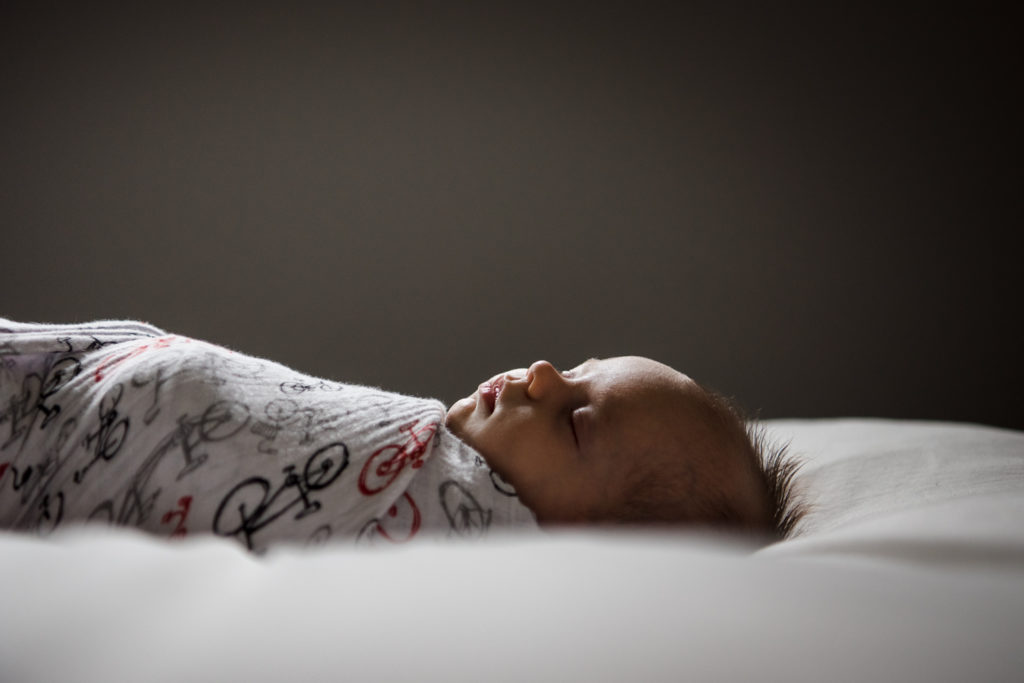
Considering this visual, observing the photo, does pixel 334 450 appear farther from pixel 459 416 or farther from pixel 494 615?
pixel 494 615

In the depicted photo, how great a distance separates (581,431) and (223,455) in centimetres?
34

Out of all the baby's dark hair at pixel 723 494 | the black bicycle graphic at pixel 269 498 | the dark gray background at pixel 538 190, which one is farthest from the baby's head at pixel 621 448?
the dark gray background at pixel 538 190

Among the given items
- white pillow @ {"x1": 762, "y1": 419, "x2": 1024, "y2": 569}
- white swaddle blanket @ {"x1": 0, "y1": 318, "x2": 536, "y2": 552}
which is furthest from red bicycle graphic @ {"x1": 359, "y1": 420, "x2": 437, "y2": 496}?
white pillow @ {"x1": 762, "y1": 419, "x2": 1024, "y2": 569}

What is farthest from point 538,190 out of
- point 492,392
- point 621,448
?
point 621,448

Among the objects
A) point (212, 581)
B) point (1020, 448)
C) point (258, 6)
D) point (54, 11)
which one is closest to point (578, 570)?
point (212, 581)

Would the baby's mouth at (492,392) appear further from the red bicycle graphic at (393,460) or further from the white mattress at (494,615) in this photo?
the white mattress at (494,615)

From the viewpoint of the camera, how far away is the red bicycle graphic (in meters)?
0.70

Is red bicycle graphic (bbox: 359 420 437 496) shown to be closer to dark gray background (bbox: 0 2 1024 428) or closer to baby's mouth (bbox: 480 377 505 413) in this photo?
baby's mouth (bbox: 480 377 505 413)

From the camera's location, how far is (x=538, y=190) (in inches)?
86.6

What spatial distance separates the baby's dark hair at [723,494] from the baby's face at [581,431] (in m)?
0.01

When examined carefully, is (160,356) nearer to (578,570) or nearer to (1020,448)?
(578,570)

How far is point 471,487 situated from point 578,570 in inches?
12.5

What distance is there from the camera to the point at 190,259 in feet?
6.81

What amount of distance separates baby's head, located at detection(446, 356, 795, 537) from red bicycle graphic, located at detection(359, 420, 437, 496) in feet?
0.28
